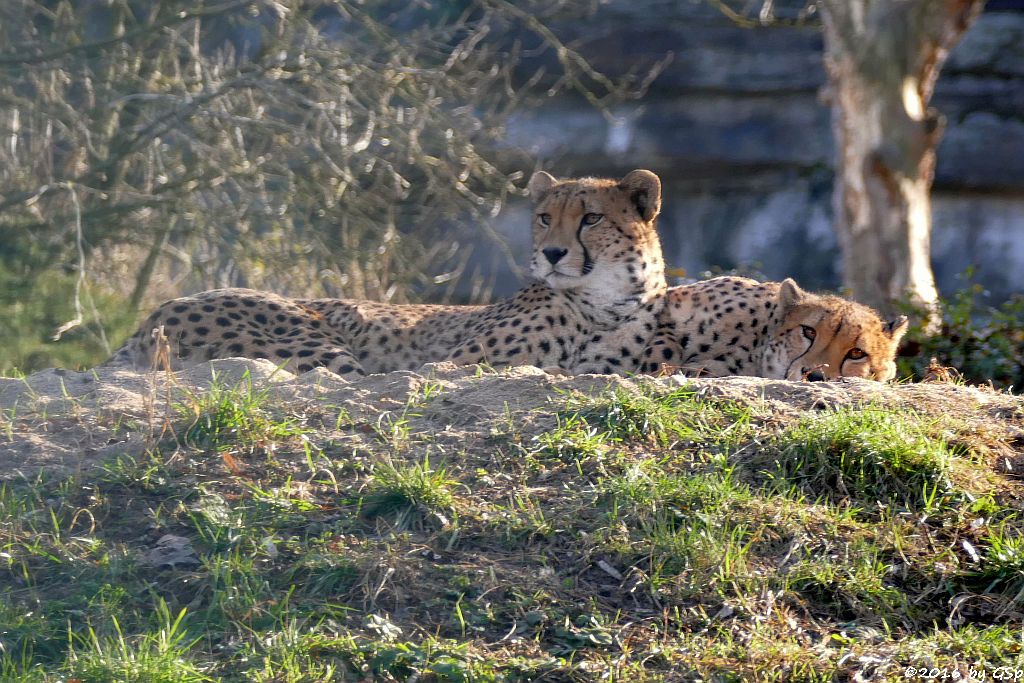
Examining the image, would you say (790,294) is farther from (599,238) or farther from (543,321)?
(543,321)

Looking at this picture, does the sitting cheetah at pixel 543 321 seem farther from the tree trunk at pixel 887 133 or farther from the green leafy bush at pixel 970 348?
the tree trunk at pixel 887 133

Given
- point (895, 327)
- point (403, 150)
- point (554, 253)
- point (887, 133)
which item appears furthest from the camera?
point (403, 150)

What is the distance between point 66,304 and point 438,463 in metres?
6.54

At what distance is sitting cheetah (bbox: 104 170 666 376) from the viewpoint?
205 inches

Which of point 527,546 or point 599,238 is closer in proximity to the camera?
point 527,546

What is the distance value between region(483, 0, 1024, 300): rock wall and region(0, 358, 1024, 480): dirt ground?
889 centimetres

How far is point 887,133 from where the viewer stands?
8.77 m

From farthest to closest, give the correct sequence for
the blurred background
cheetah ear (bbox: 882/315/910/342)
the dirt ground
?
1. the blurred background
2. cheetah ear (bbox: 882/315/910/342)
3. the dirt ground

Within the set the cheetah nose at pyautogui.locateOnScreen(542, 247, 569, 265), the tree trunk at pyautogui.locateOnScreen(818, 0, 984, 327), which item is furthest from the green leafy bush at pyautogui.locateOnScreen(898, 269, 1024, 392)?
the cheetah nose at pyautogui.locateOnScreen(542, 247, 569, 265)

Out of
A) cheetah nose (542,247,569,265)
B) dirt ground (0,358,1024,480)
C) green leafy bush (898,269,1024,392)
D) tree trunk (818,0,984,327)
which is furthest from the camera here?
tree trunk (818,0,984,327)

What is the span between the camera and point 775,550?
2.91 m

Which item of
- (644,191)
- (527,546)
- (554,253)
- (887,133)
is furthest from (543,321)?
(887,133)

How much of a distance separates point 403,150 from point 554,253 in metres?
4.26

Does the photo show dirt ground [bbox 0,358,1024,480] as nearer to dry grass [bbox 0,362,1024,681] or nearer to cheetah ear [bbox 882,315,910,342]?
dry grass [bbox 0,362,1024,681]
